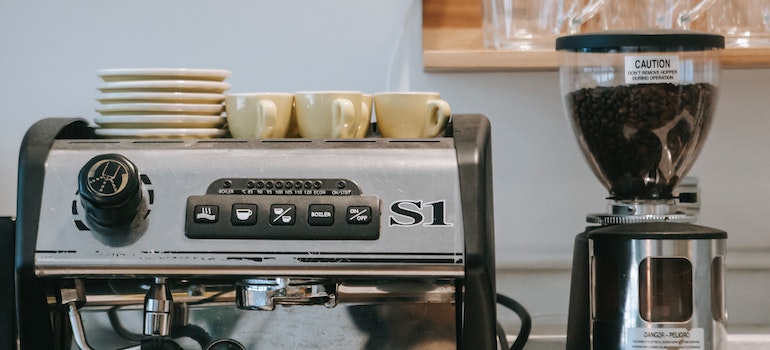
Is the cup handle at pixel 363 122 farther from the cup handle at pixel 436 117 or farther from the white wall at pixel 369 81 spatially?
the white wall at pixel 369 81

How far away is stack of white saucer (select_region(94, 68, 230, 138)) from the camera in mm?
858

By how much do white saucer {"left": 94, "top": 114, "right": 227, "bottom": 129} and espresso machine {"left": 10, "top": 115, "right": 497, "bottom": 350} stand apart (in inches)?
2.5

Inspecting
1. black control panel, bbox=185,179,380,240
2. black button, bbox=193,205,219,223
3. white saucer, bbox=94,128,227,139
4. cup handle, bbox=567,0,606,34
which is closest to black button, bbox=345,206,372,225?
black control panel, bbox=185,179,380,240

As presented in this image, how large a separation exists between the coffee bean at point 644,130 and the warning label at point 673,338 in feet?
0.53

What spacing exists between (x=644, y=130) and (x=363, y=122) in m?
0.28

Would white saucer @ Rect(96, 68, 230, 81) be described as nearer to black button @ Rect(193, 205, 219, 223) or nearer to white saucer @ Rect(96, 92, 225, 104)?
white saucer @ Rect(96, 92, 225, 104)

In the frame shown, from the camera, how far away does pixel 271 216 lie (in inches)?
28.7

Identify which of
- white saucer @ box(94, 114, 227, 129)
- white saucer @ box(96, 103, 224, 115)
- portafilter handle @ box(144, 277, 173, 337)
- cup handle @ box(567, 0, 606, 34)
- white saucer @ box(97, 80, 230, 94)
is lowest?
portafilter handle @ box(144, 277, 173, 337)

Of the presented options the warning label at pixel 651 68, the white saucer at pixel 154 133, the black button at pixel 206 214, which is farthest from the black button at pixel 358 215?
the warning label at pixel 651 68

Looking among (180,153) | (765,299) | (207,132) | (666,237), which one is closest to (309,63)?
(207,132)

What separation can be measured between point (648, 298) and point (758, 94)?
21.2 inches

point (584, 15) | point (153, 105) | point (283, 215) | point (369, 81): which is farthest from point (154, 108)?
point (584, 15)

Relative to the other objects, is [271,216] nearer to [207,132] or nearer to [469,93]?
[207,132]

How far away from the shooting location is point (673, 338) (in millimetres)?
809
